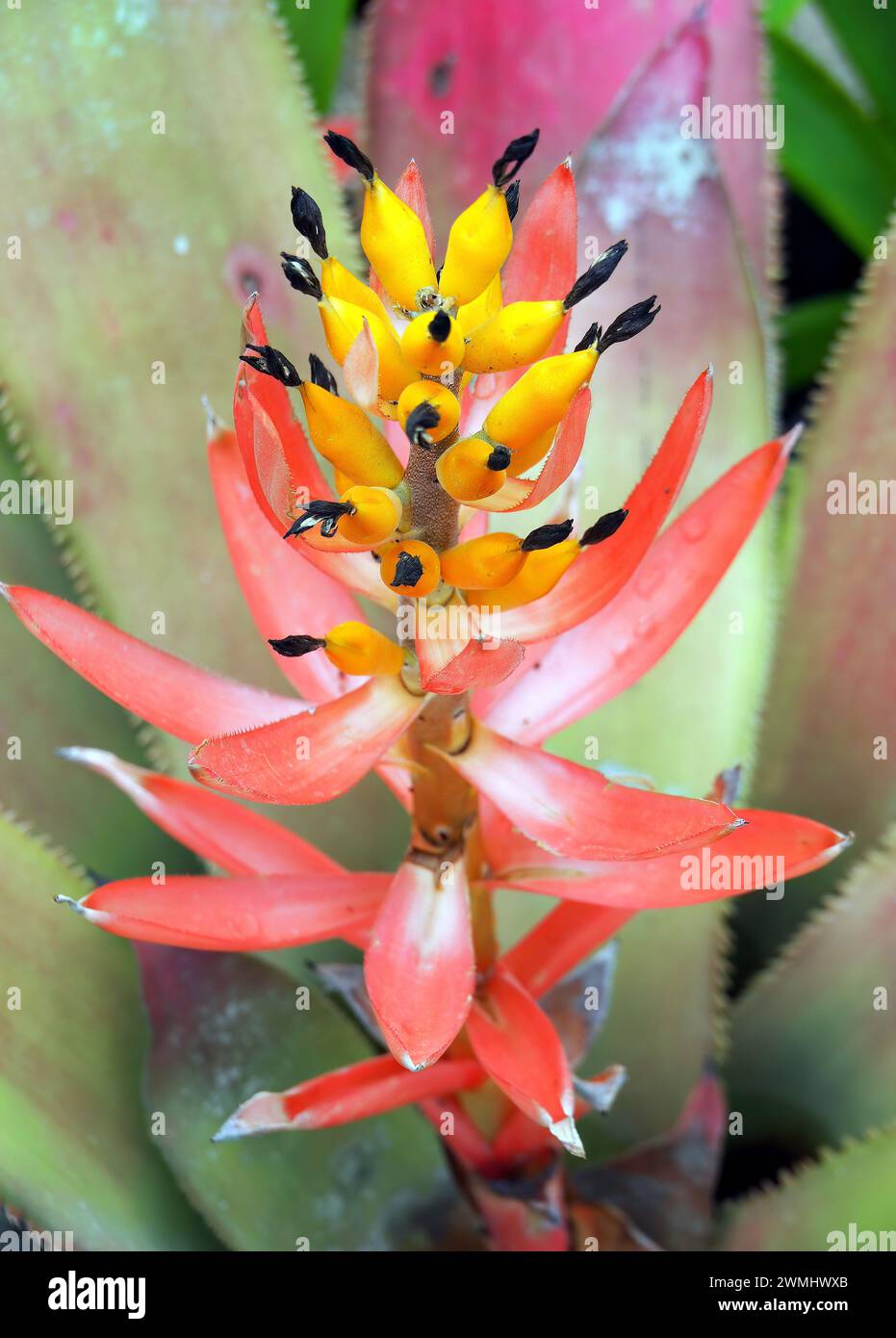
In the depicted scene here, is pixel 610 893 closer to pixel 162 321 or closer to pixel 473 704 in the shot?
pixel 473 704

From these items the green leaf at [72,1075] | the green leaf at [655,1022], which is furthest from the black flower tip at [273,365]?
the green leaf at [655,1022]

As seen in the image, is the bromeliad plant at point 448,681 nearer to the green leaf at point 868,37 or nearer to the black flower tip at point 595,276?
the black flower tip at point 595,276

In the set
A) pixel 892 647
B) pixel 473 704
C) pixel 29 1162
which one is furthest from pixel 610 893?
pixel 892 647

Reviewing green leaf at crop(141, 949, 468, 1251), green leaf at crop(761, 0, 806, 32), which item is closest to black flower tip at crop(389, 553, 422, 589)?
green leaf at crop(141, 949, 468, 1251)

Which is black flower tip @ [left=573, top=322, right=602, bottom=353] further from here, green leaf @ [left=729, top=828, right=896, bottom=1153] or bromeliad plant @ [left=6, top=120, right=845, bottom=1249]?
Result: green leaf @ [left=729, top=828, right=896, bottom=1153]

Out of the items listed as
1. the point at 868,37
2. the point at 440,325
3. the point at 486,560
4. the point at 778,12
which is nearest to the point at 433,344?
the point at 440,325

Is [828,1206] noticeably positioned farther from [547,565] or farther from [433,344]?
[433,344]
